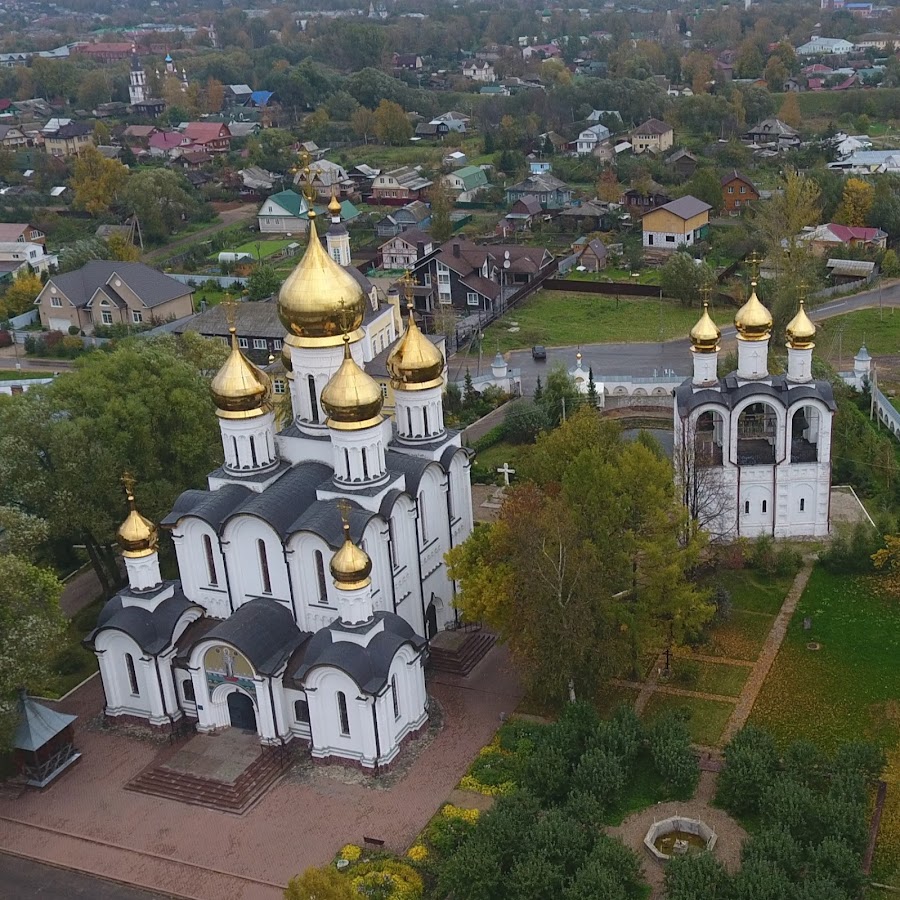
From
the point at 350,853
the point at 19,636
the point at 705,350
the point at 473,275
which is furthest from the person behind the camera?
the point at 473,275

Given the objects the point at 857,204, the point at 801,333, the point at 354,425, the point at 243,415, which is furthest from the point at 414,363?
the point at 857,204

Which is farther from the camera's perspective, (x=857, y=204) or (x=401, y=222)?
(x=401, y=222)

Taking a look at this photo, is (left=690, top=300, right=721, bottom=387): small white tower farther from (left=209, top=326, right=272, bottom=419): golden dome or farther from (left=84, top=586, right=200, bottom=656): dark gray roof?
(left=84, top=586, right=200, bottom=656): dark gray roof

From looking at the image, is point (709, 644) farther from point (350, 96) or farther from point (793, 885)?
point (350, 96)

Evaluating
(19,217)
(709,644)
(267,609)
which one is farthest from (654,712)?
(19,217)

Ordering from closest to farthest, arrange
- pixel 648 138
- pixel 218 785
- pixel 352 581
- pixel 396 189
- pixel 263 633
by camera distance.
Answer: pixel 352 581 → pixel 218 785 → pixel 263 633 → pixel 396 189 → pixel 648 138

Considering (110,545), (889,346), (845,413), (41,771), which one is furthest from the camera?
(889,346)

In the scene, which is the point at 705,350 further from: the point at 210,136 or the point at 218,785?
the point at 210,136
